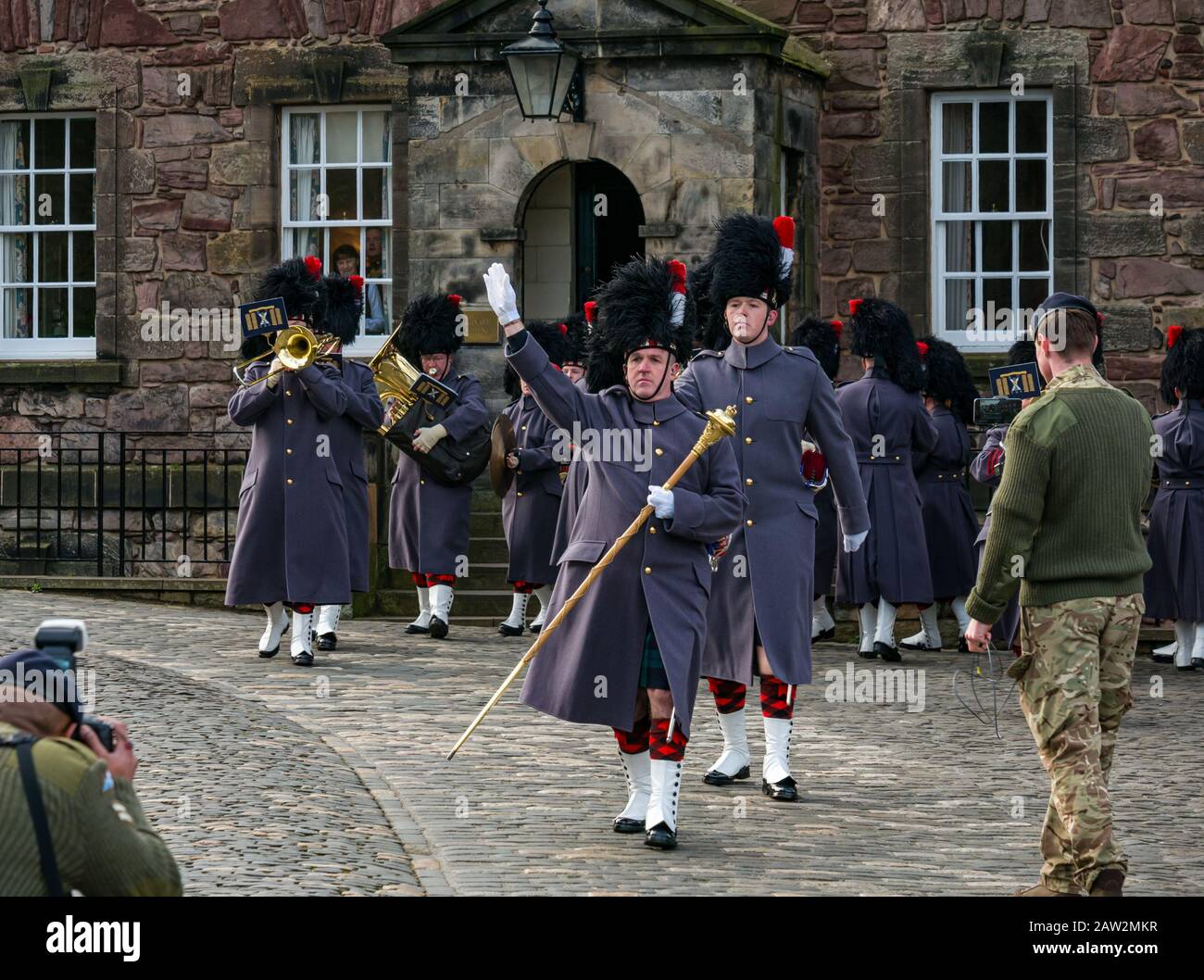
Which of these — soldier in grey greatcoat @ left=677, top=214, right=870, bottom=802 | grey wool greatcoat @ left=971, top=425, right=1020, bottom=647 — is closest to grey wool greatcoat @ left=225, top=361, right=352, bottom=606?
grey wool greatcoat @ left=971, top=425, right=1020, bottom=647

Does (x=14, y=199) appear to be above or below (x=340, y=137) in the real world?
below

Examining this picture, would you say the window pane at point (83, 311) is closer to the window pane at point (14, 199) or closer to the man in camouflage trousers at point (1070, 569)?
the window pane at point (14, 199)

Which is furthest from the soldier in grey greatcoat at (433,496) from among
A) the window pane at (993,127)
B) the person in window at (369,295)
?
the window pane at (993,127)

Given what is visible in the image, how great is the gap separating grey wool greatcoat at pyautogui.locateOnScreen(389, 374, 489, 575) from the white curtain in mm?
6437

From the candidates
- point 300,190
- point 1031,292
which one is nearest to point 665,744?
point 1031,292

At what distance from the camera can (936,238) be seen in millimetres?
17766

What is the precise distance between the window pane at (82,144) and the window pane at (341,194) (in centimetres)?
235

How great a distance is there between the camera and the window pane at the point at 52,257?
19.6m

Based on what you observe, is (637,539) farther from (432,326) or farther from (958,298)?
(958,298)

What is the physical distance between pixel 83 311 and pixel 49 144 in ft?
5.14

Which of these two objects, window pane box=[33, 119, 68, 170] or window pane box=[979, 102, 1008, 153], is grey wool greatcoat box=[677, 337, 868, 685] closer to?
window pane box=[979, 102, 1008, 153]

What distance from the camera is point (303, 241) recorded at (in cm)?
1892

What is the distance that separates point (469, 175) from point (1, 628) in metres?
5.93

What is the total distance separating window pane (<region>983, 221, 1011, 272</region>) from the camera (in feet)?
58.3
